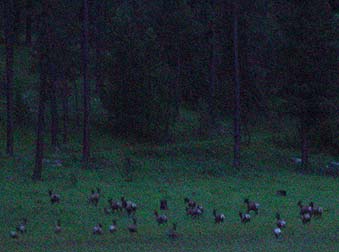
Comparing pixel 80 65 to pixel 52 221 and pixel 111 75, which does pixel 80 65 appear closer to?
pixel 111 75

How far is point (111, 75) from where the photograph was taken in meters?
56.2

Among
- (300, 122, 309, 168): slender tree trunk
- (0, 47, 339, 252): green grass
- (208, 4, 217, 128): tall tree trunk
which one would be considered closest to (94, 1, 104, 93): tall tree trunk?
(0, 47, 339, 252): green grass

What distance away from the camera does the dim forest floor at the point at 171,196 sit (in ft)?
71.6

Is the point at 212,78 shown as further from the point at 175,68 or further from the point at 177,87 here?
the point at 175,68

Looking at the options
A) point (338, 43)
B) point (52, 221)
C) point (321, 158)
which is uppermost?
point (338, 43)

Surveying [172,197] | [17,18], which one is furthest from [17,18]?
[172,197]

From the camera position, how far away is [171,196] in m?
30.7

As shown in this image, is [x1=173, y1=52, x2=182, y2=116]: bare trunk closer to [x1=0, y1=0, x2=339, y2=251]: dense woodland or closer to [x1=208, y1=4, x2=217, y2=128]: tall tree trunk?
[x1=0, y1=0, x2=339, y2=251]: dense woodland

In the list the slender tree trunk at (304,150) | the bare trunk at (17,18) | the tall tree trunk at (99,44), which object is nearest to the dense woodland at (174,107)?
the slender tree trunk at (304,150)

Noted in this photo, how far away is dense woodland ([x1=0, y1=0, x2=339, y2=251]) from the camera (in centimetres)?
3284

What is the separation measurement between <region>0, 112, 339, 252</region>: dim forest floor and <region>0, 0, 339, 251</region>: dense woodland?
5.6 inches

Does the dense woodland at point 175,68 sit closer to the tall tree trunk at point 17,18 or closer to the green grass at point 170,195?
the tall tree trunk at point 17,18

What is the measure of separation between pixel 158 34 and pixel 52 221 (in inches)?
1603

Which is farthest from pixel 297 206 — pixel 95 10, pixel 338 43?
pixel 95 10
